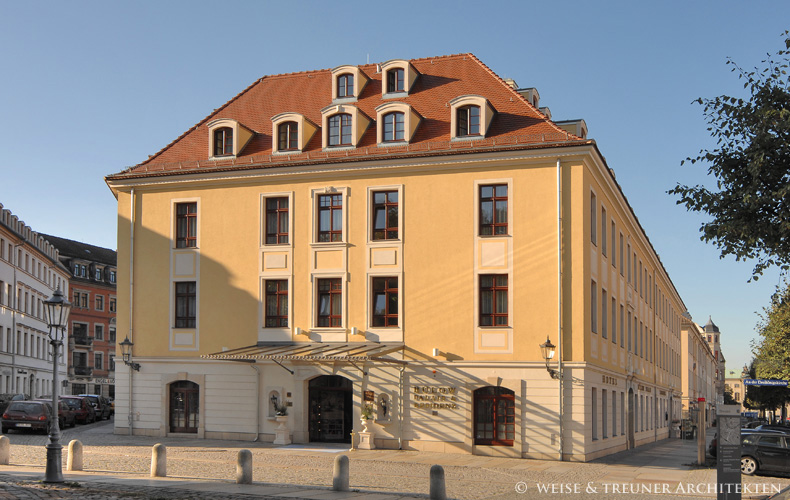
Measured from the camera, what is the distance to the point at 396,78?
3541 cm

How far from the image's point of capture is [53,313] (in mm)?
20844

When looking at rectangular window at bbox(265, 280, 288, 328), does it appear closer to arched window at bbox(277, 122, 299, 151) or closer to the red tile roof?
the red tile roof

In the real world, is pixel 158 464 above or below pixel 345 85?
below

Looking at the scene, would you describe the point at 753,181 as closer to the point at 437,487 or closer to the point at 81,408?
the point at 437,487

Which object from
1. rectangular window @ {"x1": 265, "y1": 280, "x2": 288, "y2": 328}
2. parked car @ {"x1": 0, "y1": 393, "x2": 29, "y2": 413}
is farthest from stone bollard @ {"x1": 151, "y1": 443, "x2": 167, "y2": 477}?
parked car @ {"x1": 0, "y1": 393, "x2": 29, "y2": 413}

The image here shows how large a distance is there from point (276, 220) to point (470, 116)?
26.6 ft

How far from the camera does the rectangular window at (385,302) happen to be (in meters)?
31.9

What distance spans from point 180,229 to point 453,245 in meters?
11.0

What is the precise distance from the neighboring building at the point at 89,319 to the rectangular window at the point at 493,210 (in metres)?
65.9

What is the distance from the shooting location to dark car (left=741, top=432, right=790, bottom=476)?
26.4 m

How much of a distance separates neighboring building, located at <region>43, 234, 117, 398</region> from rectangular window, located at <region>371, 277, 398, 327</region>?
2468 inches

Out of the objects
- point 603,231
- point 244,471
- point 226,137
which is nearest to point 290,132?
point 226,137

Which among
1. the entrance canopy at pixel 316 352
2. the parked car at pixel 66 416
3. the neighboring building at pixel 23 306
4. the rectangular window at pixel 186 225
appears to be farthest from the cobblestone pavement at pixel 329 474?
the neighboring building at pixel 23 306

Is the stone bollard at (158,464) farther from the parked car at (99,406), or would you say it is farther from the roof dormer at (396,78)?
the parked car at (99,406)
